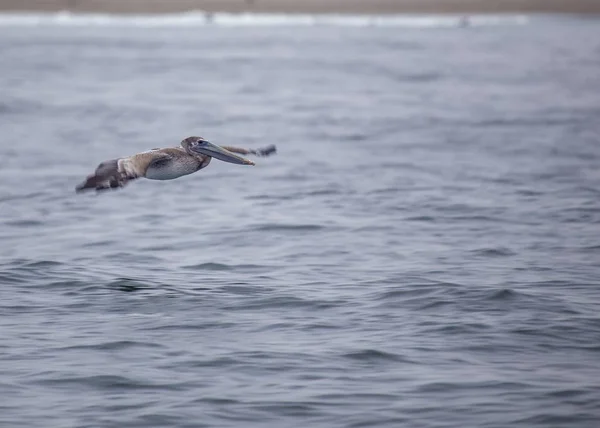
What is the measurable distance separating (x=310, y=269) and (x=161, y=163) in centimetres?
304

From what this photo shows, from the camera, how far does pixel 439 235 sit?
57.4 feet

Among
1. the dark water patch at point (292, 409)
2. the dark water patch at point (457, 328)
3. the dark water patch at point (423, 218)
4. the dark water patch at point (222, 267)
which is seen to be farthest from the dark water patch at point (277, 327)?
the dark water patch at point (423, 218)

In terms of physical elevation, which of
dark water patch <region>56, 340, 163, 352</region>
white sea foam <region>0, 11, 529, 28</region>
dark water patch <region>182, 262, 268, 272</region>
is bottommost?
white sea foam <region>0, 11, 529, 28</region>

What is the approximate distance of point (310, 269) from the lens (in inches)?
597

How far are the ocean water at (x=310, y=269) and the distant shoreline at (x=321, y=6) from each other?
6664 centimetres

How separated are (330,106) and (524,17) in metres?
86.4

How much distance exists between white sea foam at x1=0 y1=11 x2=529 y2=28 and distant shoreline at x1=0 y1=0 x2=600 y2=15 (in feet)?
4.63

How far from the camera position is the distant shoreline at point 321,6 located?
343 feet

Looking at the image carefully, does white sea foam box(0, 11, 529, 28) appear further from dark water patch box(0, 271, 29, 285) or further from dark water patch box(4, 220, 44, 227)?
dark water patch box(0, 271, 29, 285)

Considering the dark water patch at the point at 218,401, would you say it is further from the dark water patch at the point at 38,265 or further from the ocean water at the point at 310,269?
the dark water patch at the point at 38,265

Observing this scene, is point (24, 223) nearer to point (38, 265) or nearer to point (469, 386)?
point (38, 265)

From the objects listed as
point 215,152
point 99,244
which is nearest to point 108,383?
point 215,152

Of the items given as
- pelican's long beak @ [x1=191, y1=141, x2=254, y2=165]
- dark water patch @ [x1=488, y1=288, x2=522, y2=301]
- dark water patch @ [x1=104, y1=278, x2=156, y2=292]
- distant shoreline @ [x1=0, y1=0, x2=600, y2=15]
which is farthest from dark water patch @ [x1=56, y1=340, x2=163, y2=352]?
distant shoreline @ [x1=0, y1=0, x2=600, y2=15]

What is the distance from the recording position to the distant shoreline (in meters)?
104
